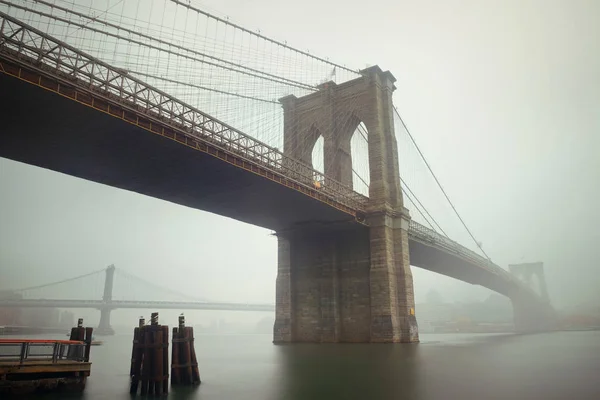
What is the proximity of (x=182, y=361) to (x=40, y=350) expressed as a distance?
4.12 metres

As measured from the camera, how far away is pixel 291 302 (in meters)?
40.5

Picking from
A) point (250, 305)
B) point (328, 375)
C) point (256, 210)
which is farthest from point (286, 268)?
point (250, 305)

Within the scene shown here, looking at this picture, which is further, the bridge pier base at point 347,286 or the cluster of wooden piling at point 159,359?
the bridge pier base at point 347,286

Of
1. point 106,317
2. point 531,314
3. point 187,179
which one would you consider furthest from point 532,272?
point 187,179

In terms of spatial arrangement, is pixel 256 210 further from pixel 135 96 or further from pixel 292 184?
pixel 135 96

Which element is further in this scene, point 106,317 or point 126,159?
point 106,317

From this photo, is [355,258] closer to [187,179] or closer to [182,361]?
[187,179]

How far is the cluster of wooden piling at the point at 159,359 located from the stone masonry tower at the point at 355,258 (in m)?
23.4

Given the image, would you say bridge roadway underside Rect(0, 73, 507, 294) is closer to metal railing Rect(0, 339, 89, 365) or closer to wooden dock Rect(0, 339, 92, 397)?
metal railing Rect(0, 339, 89, 365)

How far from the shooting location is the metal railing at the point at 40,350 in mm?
12078

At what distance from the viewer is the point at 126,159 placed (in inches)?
993

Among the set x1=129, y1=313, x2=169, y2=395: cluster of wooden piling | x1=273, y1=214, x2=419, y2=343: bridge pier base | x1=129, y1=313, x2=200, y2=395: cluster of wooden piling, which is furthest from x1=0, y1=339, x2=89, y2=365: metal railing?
x1=273, y1=214, x2=419, y2=343: bridge pier base

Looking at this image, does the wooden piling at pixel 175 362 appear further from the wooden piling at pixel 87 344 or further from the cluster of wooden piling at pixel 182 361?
the wooden piling at pixel 87 344

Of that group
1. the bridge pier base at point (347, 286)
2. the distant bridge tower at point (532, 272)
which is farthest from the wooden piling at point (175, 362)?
the distant bridge tower at point (532, 272)
